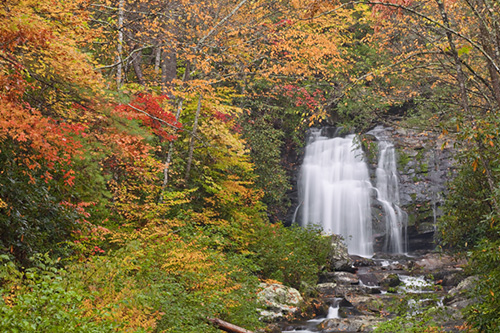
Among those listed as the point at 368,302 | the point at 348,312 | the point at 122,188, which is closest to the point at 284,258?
the point at 348,312

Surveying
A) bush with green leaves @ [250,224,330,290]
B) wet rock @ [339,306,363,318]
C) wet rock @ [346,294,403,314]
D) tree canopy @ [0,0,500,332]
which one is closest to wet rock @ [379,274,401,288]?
wet rock @ [346,294,403,314]

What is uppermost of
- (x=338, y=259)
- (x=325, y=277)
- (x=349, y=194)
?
(x=349, y=194)

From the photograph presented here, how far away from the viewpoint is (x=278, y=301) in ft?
35.0

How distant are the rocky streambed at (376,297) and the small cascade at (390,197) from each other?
1.07 metres

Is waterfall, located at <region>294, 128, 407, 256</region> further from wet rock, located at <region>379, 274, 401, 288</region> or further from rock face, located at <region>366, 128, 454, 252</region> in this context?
wet rock, located at <region>379, 274, 401, 288</region>

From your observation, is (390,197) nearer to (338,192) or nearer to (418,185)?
(418,185)

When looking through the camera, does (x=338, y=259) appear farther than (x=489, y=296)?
Yes

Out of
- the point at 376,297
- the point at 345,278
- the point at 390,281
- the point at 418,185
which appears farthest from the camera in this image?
the point at 418,185

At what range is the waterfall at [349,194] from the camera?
19250 mm

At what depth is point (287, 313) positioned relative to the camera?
34.2 ft

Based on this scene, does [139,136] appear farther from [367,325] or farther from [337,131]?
[337,131]

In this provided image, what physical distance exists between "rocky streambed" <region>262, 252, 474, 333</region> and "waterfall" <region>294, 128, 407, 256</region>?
63.4 inches

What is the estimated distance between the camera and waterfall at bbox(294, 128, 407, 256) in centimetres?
1925

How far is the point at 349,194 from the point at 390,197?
1958 mm
